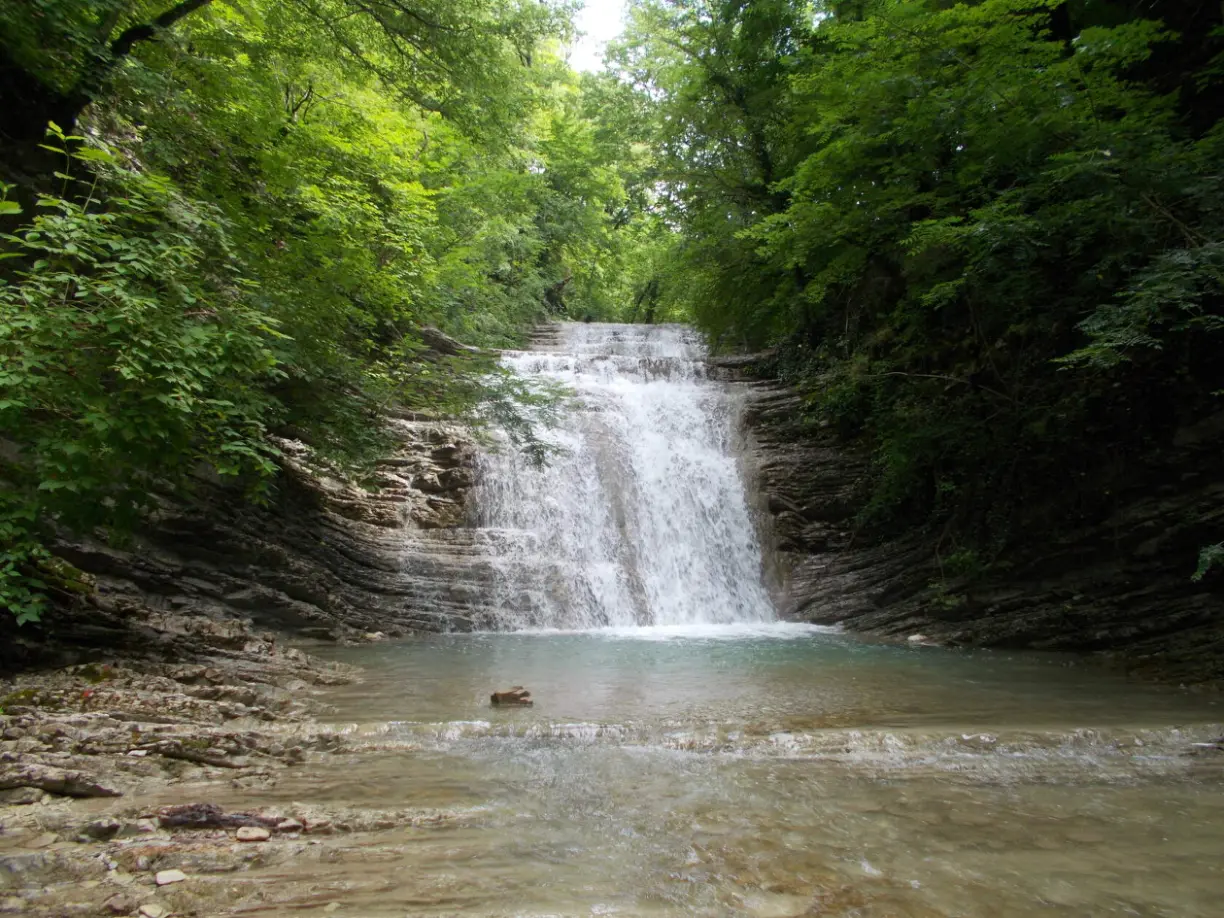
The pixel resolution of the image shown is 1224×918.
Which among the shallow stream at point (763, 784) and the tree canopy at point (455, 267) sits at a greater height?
the tree canopy at point (455, 267)

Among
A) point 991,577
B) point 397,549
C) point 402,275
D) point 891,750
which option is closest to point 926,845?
point 891,750

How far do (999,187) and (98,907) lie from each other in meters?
12.0

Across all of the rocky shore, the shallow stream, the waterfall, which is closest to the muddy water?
the shallow stream

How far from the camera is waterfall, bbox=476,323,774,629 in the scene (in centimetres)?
1168

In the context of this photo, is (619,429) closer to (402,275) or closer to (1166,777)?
(402,275)

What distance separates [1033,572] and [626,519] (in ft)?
21.7

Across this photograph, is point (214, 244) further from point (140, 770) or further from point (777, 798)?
point (777, 798)

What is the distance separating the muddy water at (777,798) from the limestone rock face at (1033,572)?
1872 millimetres

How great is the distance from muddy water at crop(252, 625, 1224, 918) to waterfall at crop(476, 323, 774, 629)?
4.93 meters

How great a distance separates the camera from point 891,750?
444 centimetres

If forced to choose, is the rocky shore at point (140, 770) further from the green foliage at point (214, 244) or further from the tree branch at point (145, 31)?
the tree branch at point (145, 31)

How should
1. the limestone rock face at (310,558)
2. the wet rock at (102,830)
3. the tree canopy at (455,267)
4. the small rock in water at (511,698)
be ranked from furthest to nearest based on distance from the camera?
1. the limestone rock face at (310,558)
2. the small rock in water at (511,698)
3. the tree canopy at (455,267)
4. the wet rock at (102,830)

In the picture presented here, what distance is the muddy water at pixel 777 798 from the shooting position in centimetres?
255

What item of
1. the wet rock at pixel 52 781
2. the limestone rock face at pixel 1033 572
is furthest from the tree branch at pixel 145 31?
the limestone rock face at pixel 1033 572
